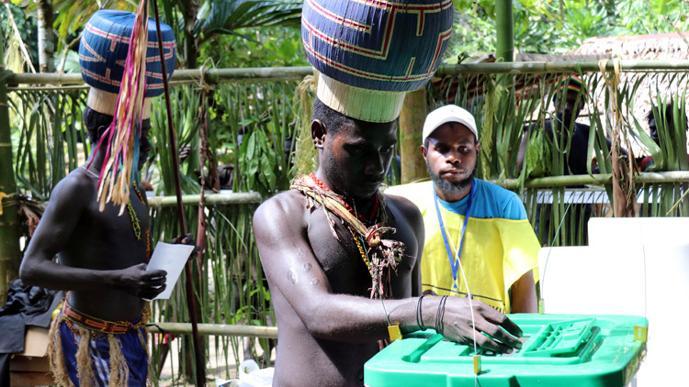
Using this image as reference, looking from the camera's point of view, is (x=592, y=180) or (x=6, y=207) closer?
(x=592, y=180)

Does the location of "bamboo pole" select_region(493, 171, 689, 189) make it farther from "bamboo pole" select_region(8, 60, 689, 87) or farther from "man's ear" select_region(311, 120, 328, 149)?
"man's ear" select_region(311, 120, 328, 149)

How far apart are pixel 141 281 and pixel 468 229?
4.45 feet

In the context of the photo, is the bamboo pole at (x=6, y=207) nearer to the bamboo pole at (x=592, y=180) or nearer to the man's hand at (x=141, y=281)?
the man's hand at (x=141, y=281)

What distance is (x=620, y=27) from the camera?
12.9 metres

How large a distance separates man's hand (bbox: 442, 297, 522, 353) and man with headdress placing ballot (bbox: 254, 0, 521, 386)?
0.78ft

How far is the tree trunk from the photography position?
289 inches

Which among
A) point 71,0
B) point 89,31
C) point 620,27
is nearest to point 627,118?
point 89,31

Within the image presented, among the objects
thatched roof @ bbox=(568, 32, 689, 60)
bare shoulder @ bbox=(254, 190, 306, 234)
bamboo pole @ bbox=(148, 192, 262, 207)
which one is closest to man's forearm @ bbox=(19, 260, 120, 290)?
bamboo pole @ bbox=(148, 192, 262, 207)

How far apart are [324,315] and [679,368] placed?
33.9 inches

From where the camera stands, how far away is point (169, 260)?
4289 mm

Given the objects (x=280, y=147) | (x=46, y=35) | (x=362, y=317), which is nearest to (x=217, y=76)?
(x=280, y=147)

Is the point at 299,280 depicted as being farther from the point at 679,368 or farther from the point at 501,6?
the point at 501,6

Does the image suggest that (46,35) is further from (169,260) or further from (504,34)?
(169,260)

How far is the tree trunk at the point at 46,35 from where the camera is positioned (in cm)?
735
